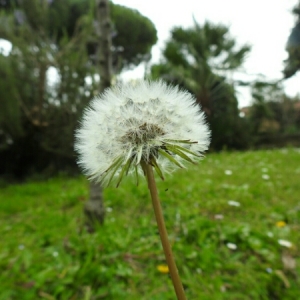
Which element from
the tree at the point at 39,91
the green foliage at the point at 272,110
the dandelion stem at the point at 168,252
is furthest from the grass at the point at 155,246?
the green foliage at the point at 272,110

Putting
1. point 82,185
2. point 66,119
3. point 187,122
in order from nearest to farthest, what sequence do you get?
1. point 187,122
2. point 82,185
3. point 66,119

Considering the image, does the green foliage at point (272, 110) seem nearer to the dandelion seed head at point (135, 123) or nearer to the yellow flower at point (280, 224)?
the yellow flower at point (280, 224)

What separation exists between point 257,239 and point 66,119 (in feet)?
12.1

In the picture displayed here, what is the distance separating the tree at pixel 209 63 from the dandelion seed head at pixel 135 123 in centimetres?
899

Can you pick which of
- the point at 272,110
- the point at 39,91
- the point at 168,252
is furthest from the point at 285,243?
the point at 272,110

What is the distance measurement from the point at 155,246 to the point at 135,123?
177 cm

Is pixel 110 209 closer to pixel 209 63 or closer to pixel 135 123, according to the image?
pixel 135 123

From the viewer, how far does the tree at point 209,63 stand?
9.73 metres

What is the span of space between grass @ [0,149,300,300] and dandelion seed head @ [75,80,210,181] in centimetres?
130

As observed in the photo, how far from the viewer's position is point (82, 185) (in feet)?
13.0

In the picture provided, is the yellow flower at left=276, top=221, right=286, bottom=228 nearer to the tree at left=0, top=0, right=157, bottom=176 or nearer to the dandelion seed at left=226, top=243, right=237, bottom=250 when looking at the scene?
the dandelion seed at left=226, top=243, right=237, bottom=250

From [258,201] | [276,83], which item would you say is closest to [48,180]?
[258,201]

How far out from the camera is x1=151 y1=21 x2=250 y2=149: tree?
973cm

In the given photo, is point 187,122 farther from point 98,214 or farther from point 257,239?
point 98,214
